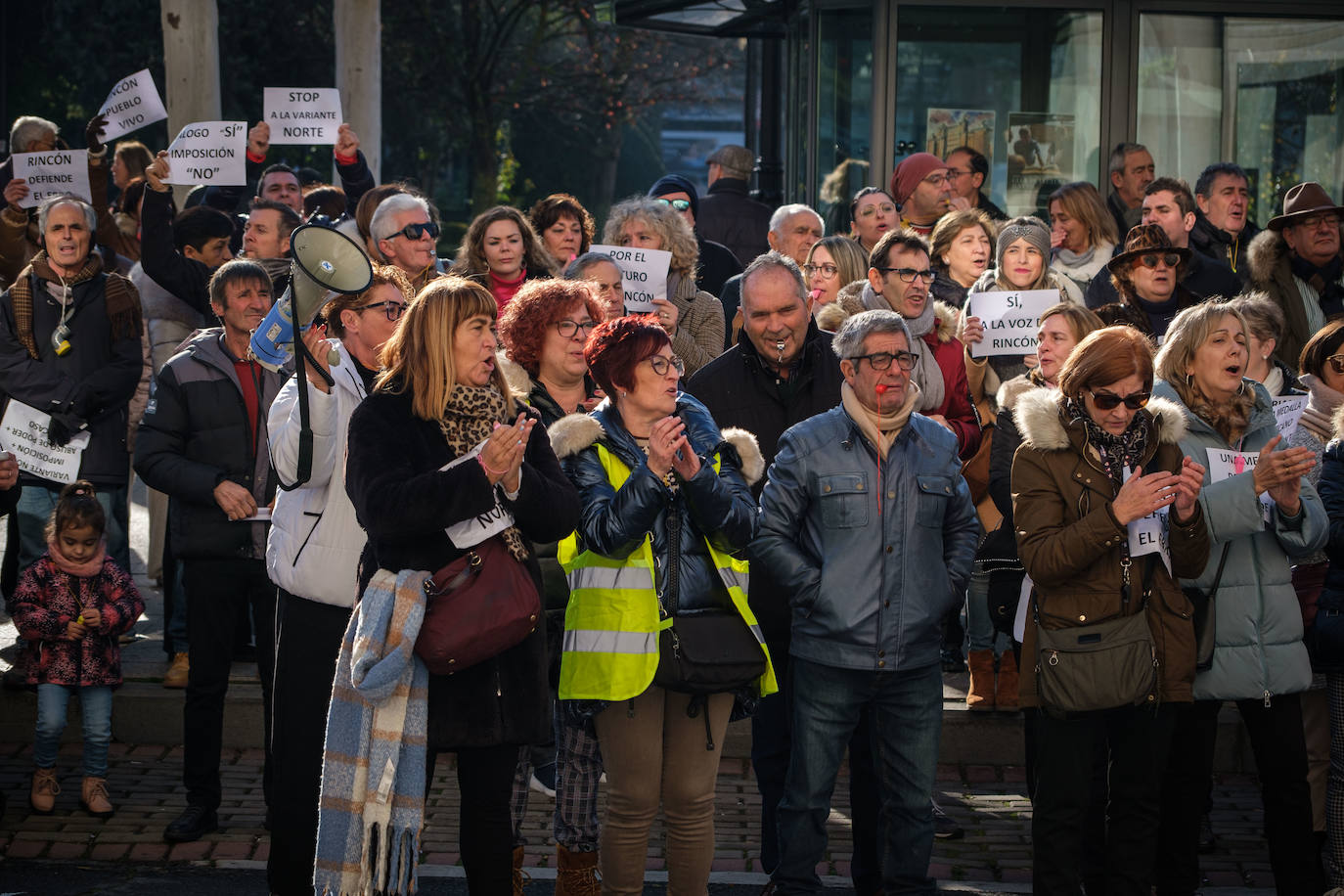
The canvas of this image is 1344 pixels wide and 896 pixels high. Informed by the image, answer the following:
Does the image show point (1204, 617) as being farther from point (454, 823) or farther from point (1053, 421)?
point (454, 823)

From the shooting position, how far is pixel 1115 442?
540cm

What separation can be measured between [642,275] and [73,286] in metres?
2.79

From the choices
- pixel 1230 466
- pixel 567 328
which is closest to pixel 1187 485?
pixel 1230 466

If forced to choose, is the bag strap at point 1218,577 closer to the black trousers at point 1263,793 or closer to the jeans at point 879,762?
the black trousers at point 1263,793

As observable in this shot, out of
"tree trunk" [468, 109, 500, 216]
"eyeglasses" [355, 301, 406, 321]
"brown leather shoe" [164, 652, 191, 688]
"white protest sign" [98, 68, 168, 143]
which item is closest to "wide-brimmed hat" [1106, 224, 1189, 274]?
"eyeglasses" [355, 301, 406, 321]

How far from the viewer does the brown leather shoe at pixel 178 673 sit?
24.5 feet

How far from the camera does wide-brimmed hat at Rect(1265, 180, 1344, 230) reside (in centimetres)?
838

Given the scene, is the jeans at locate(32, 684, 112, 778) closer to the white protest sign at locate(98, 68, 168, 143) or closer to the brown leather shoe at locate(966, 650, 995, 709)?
the brown leather shoe at locate(966, 650, 995, 709)

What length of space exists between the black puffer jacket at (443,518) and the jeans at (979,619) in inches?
124

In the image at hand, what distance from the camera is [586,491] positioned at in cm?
515

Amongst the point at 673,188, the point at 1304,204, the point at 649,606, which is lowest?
the point at 649,606

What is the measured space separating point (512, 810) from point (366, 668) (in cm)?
120

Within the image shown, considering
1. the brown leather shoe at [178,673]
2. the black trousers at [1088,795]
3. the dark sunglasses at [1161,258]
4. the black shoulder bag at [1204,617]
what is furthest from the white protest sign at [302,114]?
the black trousers at [1088,795]

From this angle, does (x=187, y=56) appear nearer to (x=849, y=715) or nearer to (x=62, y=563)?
(x=62, y=563)
